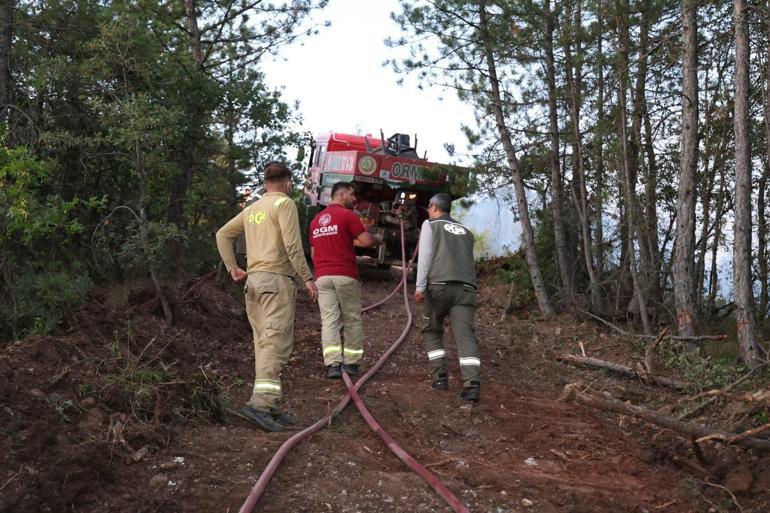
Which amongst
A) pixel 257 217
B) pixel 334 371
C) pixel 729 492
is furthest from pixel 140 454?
pixel 729 492

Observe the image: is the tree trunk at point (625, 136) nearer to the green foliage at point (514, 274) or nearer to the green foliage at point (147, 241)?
the green foliage at point (514, 274)

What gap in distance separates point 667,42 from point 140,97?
6.85m

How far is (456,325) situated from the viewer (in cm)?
738

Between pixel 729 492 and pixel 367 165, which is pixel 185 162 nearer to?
pixel 367 165

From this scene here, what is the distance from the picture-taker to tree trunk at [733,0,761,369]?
345 inches

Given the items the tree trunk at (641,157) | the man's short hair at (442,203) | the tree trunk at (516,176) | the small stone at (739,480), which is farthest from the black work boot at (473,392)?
the tree trunk at (516,176)

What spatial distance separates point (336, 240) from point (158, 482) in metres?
3.75

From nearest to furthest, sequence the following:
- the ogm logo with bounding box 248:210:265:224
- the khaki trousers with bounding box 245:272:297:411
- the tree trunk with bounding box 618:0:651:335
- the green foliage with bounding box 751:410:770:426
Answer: the khaki trousers with bounding box 245:272:297:411
the green foliage with bounding box 751:410:770:426
the ogm logo with bounding box 248:210:265:224
the tree trunk with bounding box 618:0:651:335

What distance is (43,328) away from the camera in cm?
786

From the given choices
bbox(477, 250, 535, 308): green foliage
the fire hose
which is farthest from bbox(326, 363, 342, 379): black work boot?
bbox(477, 250, 535, 308): green foliage

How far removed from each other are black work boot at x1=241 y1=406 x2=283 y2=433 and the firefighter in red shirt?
1815 millimetres

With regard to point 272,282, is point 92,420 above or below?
below

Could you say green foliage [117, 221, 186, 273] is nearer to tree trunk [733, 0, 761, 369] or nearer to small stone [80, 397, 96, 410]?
small stone [80, 397, 96, 410]

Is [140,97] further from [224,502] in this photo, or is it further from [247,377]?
[224,502]
